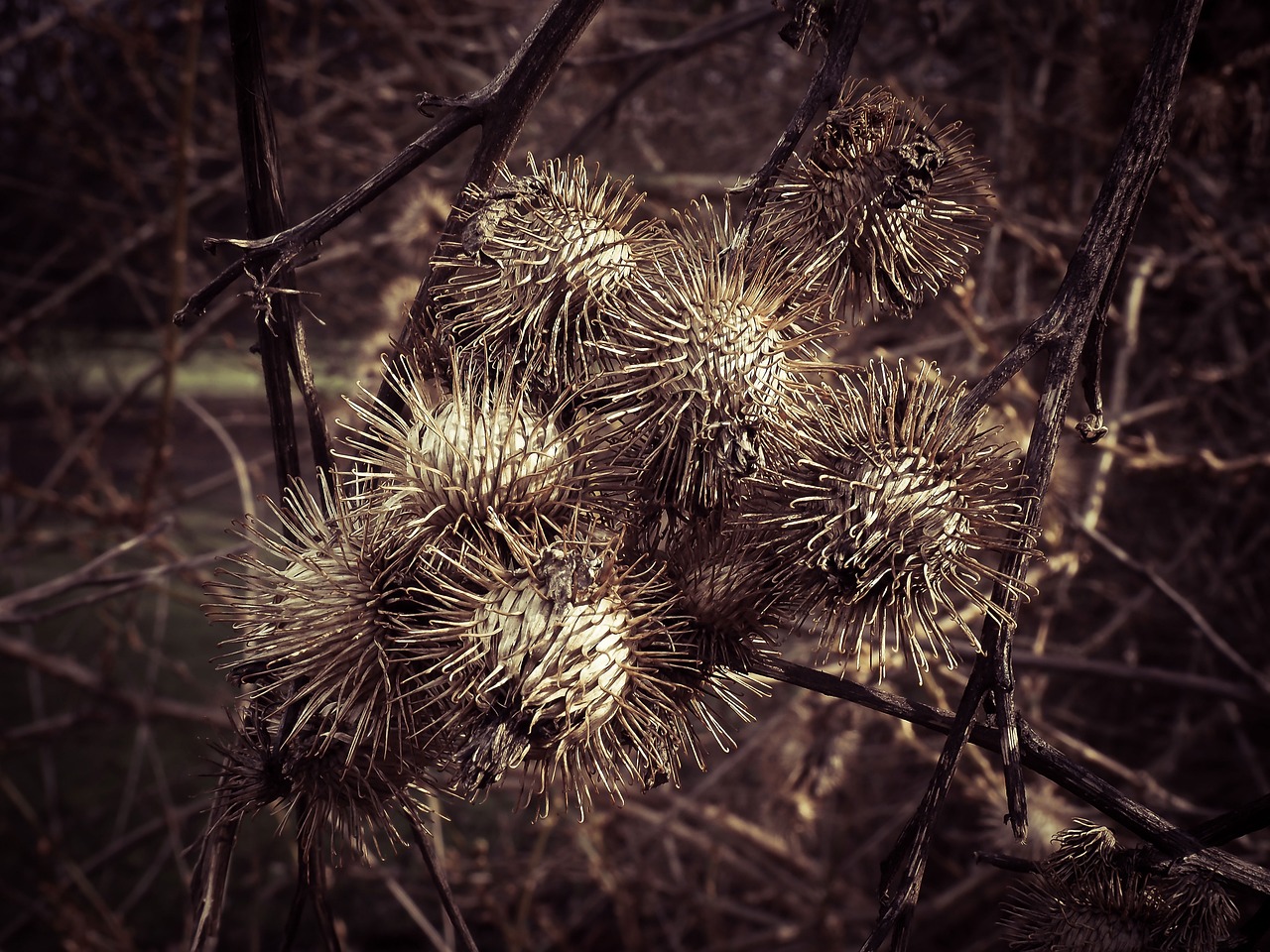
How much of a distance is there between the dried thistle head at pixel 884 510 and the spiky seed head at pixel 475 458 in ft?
0.70

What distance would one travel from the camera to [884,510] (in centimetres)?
89

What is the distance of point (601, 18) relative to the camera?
9.07 ft

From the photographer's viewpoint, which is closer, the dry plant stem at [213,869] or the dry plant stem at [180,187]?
the dry plant stem at [213,869]

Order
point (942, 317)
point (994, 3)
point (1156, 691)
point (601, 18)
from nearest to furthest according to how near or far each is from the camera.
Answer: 1. point (994, 3)
2. point (601, 18)
3. point (1156, 691)
4. point (942, 317)

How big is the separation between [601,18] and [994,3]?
3.69 feet

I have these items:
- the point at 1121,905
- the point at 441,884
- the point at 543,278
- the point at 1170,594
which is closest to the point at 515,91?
the point at 543,278

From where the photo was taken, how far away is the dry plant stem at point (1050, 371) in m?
0.87

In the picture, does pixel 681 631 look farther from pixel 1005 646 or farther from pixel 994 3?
pixel 994 3

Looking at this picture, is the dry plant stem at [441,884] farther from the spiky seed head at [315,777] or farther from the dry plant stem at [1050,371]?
the dry plant stem at [1050,371]

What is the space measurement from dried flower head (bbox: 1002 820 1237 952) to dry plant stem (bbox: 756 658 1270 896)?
0.9 inches

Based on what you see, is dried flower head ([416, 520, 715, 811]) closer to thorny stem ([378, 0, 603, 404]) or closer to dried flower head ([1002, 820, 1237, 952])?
thorny stem ([378, 0, 603, 404])

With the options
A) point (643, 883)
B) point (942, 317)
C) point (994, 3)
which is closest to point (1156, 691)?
point (942, 317)

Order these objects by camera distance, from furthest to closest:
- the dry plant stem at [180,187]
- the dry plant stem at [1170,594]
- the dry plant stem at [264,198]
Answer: the dry plant stem at [180,187] → the dry plant stem at [1170,594] → the dry plant stem at [264,198]

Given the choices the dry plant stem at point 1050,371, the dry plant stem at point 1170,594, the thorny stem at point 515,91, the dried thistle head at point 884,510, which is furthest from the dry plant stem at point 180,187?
the dry plant stem at point 1170,594
